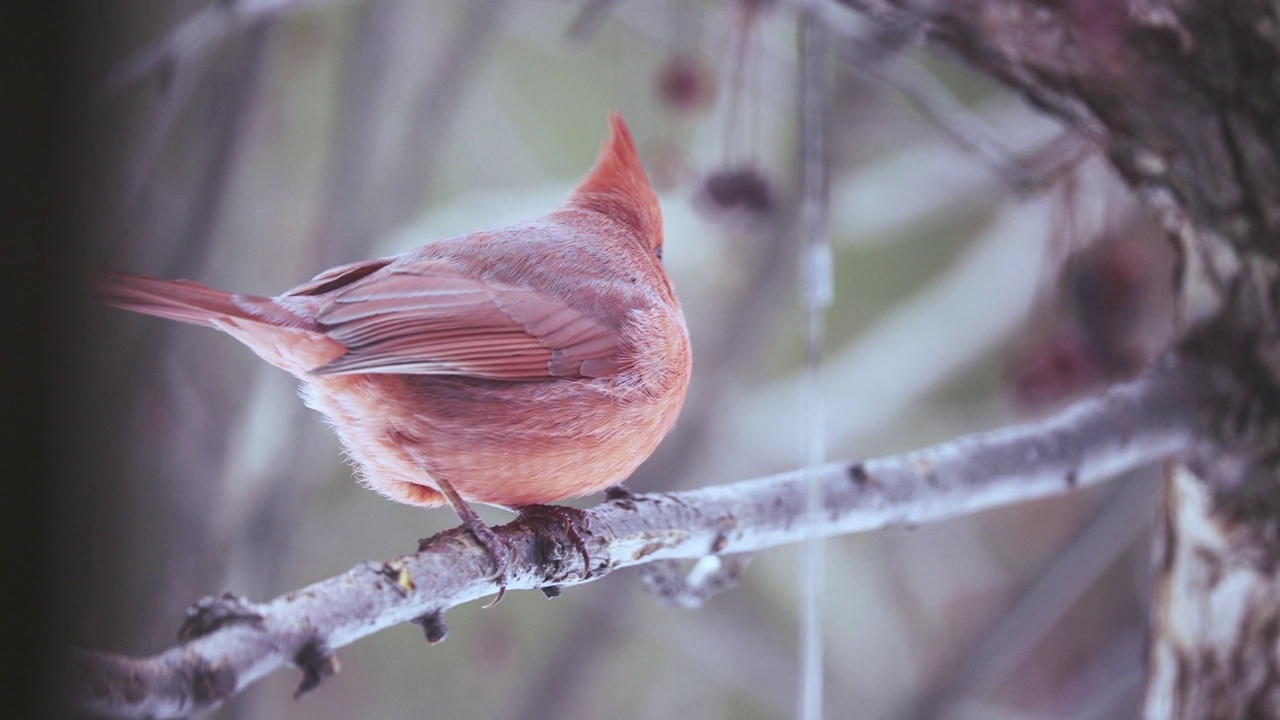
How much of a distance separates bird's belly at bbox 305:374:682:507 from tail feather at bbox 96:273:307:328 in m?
0.16

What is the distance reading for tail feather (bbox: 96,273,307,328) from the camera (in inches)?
34.0

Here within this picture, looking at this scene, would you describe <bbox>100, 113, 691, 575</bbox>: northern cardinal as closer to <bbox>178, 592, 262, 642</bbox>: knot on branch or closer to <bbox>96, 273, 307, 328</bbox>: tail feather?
<bbox>96, 273, 307, 328</bbox>: tail feather

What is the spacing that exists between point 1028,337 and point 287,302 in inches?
65.5

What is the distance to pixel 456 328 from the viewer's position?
3.51 ft

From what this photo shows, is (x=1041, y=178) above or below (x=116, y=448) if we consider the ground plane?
below

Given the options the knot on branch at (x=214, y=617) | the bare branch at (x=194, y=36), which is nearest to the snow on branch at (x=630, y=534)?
the knot on branch at (x=214, y=617)

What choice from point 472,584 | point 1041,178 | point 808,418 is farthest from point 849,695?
point 472,584

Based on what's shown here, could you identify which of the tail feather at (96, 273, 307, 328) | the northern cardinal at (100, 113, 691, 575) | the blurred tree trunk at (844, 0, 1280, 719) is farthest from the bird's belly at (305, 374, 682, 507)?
the blurred tree trunk at (844, 0, 1280, 719)

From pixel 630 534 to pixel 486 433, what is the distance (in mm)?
211

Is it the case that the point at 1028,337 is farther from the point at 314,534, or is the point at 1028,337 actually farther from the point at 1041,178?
the point at 314,534

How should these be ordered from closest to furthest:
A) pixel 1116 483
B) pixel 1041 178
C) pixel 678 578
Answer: pixel 678 578 < pixel 1041 178 < pixel 1116 483

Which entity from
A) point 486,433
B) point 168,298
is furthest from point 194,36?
point 486,433

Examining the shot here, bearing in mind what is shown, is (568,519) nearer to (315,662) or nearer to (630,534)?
(630,534)

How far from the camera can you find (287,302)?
3.30 ft
